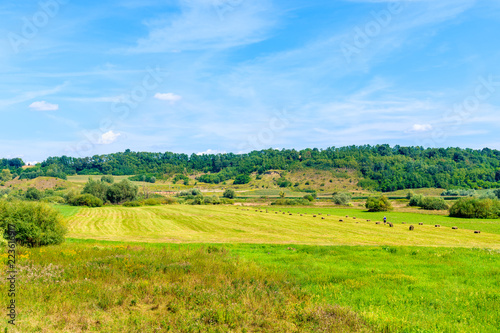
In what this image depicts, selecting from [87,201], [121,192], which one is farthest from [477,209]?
[121,192]

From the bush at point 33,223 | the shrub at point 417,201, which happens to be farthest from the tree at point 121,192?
the shrub at point 417,201

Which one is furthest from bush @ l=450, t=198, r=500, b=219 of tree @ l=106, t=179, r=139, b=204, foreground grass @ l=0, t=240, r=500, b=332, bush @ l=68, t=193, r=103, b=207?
tree @ l=106, t=179, r=139, b=204

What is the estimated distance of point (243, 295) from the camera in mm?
10773

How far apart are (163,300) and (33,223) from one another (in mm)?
15716

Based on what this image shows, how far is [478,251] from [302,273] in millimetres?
14414

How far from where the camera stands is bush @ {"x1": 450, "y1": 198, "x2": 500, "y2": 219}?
58.8 meters

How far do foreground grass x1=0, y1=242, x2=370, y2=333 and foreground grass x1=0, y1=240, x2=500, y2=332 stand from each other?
0.03 meters

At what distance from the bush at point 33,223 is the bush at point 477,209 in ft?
213

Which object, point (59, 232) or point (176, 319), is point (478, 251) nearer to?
point (176, 319)

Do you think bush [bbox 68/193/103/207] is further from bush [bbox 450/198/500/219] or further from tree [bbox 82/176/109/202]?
bush [bbox 450/198/500/219]

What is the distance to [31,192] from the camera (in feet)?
325

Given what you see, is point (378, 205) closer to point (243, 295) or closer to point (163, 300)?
point (243, 295)

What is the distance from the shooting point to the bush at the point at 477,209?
193 ft

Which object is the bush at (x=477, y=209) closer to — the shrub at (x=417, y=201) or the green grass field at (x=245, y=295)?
the shrub at (x=417, y=201)
